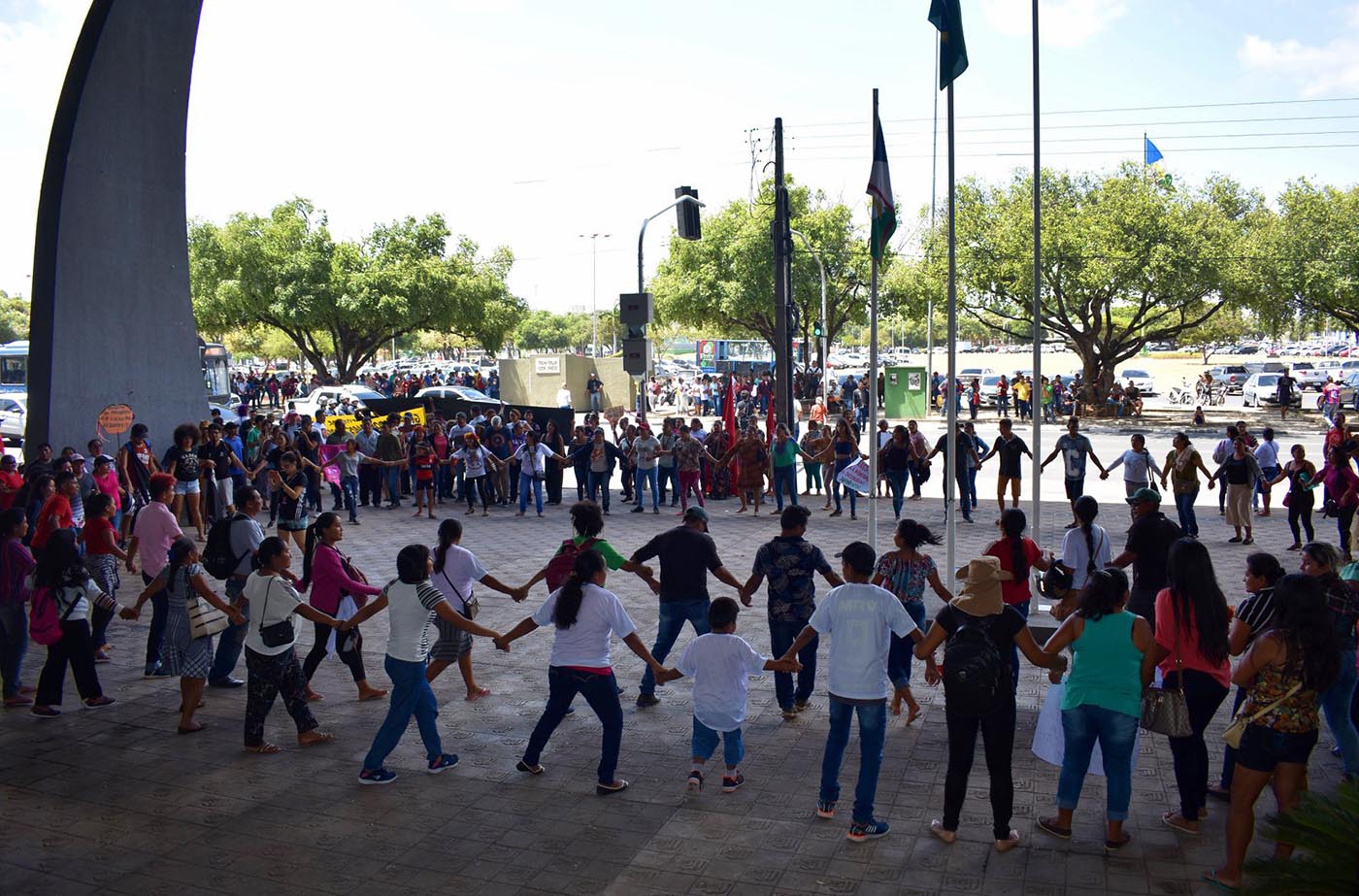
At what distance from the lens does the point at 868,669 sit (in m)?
5.87

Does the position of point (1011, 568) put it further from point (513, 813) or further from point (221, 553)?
point (221, 553)

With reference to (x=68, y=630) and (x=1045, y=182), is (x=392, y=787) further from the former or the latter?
(x=1045, y=182)

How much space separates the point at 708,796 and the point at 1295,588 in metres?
3.32

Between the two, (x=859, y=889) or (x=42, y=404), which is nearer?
(x=859, y=889)

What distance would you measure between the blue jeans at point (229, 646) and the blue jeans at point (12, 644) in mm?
1339

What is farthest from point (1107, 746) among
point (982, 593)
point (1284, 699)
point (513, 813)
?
point (513, 813)

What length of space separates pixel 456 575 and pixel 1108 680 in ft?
14.6

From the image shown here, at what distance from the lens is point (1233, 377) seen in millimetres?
52344

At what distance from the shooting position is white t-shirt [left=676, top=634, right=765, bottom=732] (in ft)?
20.9

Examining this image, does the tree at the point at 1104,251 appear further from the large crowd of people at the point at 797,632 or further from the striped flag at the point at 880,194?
the striped flag at the point at 880,194

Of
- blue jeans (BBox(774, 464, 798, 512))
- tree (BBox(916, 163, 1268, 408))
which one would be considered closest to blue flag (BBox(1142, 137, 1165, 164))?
tree (BBox(916, 163, 1268, 408))

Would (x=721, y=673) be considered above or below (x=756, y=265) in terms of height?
below

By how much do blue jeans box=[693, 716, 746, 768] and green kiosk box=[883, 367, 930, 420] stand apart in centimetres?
3208

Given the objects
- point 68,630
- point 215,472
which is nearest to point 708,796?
point 68,630
